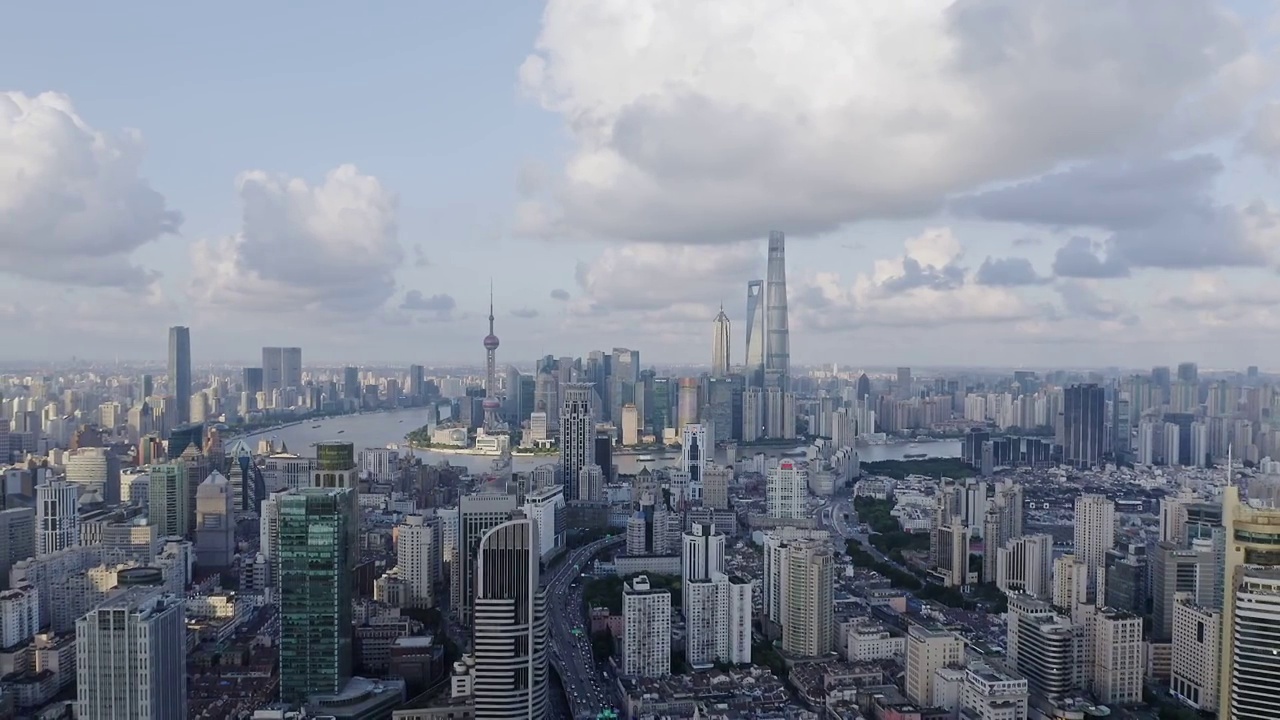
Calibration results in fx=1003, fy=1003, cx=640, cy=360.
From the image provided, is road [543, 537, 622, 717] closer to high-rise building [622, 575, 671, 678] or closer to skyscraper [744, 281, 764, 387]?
high-rise building [622, 575, 671, 678]

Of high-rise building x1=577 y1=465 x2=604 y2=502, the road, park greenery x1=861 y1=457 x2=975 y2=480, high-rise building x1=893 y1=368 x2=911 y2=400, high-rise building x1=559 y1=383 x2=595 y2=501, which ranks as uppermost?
high-rise building x1=893 y1=368 x2=911 y2=400

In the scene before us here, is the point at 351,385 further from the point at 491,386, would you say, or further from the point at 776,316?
the point at 776,316

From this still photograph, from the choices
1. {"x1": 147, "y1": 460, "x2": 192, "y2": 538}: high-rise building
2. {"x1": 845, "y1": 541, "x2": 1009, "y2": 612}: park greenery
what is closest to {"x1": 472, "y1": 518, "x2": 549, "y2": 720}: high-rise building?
{"x1": 845, "y1": 541, "x2": 1009, "y2": 612}: park greenery

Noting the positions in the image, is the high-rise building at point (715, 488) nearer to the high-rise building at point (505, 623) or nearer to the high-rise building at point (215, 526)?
the high-rise building at point (215, 526)

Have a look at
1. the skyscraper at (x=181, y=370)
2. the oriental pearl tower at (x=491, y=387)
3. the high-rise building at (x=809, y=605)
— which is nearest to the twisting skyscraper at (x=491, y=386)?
the oriental pearl tower at (x=491, y=387)

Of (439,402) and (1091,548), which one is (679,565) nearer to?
(1091,548)

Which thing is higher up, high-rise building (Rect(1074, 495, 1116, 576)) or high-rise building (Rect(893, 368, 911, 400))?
high-rise building (Rect(893, 368, 911, 400))

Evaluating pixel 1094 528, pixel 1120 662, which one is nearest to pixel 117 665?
pixel 1120 662
